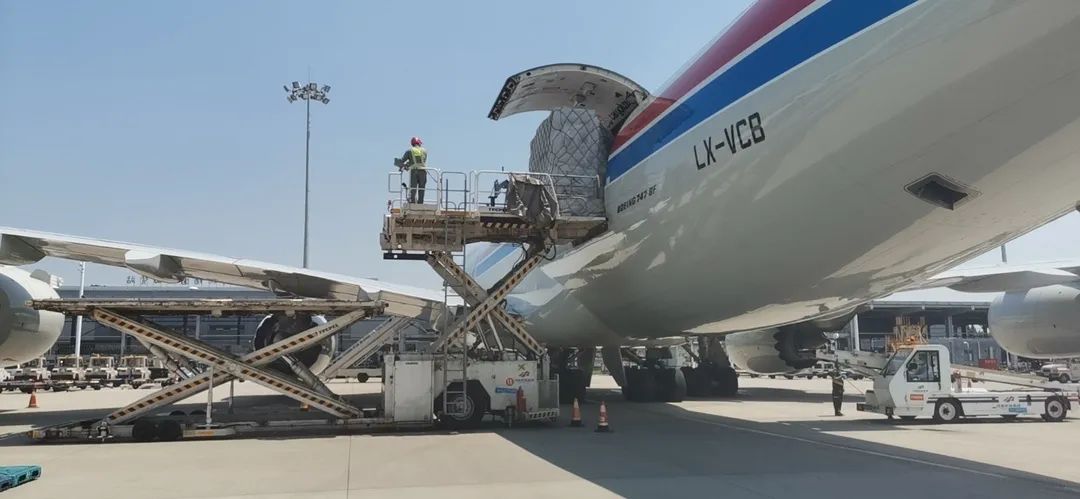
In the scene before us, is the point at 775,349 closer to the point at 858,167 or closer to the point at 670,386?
the point at 670,386

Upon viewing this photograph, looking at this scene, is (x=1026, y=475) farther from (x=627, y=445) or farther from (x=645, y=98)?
(x=645, y=98)

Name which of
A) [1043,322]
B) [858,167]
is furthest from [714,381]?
[858,167]

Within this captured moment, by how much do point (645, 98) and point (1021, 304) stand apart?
6.51 m

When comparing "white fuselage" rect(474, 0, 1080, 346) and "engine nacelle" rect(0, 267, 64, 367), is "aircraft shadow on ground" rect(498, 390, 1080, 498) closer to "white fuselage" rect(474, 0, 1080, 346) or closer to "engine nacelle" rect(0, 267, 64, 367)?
"white fuselage" rect(474, 0, 1080, 346)

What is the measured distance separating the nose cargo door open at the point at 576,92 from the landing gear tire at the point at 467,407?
440 centimetres

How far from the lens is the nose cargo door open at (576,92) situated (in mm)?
11602

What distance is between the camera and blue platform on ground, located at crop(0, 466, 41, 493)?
6.39 metres

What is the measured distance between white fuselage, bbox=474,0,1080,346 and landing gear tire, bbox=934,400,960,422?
410 cm

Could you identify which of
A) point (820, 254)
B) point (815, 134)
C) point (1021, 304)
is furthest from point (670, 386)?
point (815, 134)

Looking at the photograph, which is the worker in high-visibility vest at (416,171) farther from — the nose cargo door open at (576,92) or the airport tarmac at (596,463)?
the airport tarmac at (596,463)

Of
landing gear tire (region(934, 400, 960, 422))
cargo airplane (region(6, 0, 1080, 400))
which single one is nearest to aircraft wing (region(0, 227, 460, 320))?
cargo airplane (region(6, 0, 1080, 400))

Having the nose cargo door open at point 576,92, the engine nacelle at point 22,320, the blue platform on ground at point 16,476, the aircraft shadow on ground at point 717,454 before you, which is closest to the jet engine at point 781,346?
the aircraft shadow on ground at point 717,454

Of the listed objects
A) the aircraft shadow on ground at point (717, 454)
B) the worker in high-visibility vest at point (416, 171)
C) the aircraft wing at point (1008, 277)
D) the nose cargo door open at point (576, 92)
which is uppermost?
the nose cargo door open at point (576, 92)

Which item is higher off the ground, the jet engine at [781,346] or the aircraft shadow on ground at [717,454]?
the jet engine at [781,346]
